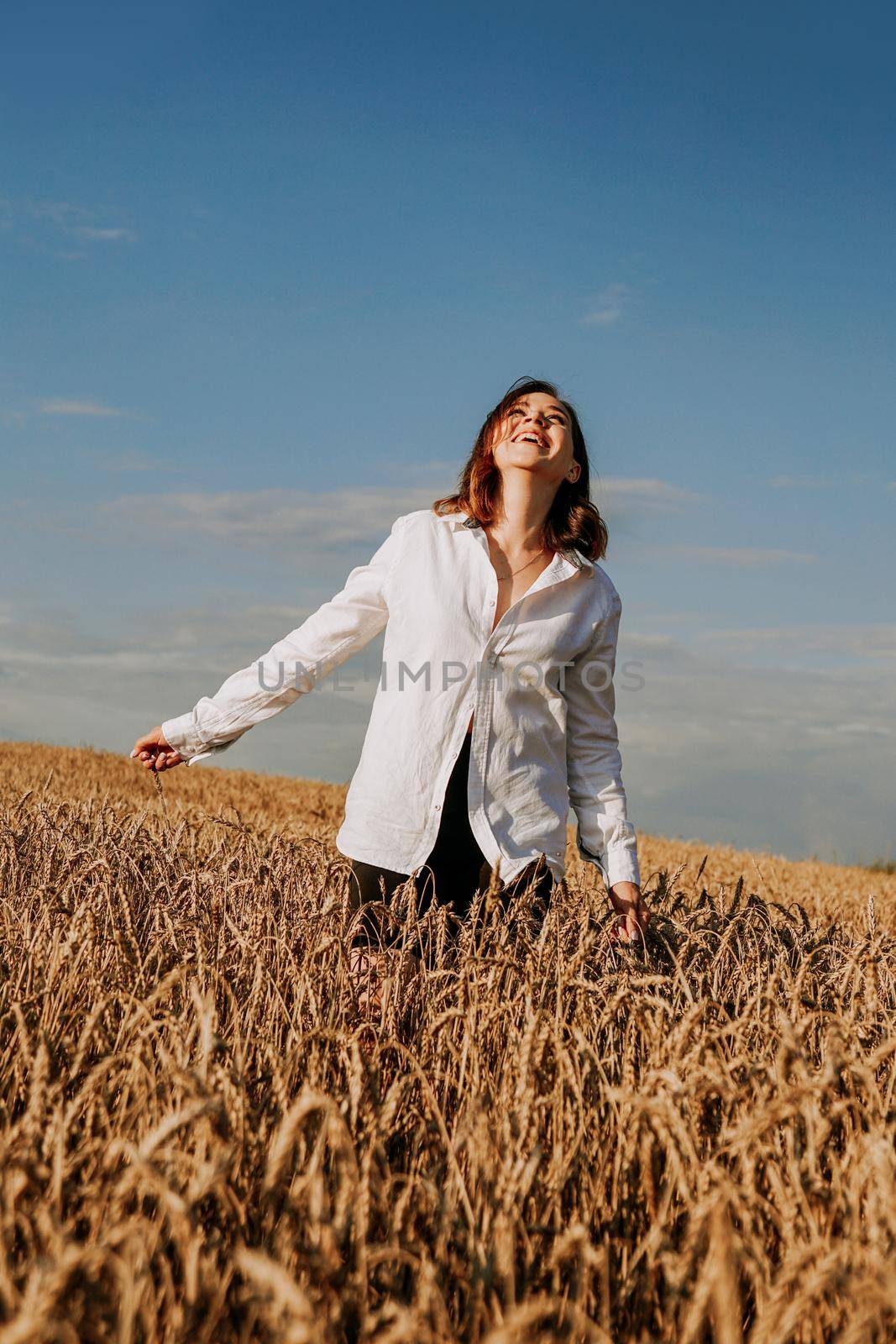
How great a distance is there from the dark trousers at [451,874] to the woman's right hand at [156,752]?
2.30 ft

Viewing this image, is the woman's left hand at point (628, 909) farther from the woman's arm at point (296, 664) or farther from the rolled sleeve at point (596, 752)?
Answer: the woman's arm at point (296, 664)

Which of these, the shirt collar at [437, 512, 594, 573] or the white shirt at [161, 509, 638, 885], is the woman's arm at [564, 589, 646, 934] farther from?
the shirt collar at [437, 512, 594, 573]

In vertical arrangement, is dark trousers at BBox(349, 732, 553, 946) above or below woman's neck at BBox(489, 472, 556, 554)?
below

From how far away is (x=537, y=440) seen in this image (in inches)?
135

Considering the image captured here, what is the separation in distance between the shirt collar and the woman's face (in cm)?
20

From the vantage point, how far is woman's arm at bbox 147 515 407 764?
343 cm

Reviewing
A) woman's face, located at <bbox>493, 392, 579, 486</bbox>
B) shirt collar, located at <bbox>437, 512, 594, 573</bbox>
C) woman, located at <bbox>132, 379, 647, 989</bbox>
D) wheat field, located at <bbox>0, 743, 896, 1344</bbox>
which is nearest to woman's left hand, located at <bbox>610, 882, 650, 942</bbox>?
woman, located at <bbox>132, 379, 647, 989</bbox>

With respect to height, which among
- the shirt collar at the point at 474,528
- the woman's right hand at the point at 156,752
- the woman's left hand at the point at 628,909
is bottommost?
the woman's left hand at the point at 628,909

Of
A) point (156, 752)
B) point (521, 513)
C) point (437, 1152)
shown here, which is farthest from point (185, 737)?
point (437, 1152)

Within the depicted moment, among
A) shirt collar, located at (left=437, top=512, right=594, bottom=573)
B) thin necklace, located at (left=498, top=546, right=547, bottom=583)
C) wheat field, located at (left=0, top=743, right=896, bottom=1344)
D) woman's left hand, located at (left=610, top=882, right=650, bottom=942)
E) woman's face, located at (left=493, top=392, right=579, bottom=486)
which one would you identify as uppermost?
woman's face, located at (left=493, top=392, right=579, bottom=486)

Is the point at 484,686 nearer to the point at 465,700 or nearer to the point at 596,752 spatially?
the point at 465,700

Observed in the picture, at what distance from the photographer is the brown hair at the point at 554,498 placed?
355cm

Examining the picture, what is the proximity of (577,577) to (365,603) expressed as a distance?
666 millimetres

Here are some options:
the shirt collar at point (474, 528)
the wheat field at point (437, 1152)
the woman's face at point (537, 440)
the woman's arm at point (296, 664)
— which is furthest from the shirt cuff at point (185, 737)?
the woman's face at point (537, 440)
